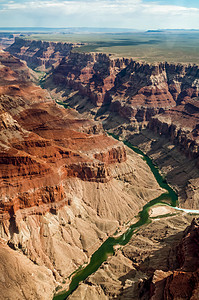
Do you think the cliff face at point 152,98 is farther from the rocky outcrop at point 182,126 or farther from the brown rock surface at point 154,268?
the brown rock surface at point 154,268

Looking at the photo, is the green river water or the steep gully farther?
the steep gully


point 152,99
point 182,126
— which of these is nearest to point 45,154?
point 182,126

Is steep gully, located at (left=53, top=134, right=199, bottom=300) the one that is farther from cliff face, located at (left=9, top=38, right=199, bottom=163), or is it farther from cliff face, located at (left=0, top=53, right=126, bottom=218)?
cliff face, located at (left=9, top=38, right=199, bottom=163)

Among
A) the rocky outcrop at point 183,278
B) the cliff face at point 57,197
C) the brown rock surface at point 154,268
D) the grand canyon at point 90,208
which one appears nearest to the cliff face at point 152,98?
the grand canyon at point 90,208

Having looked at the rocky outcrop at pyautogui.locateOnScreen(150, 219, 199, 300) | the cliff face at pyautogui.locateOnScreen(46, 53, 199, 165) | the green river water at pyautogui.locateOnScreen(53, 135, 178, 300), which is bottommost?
the green river water at pyautogui.locateOnScreen(53, 135, 178, 300)

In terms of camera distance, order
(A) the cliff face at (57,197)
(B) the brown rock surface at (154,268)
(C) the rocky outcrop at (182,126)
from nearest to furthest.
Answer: (B) the brown rock surface at (154,268), (A) the cliff face at (57,197), (C) the rocky outcrop at (182,126)

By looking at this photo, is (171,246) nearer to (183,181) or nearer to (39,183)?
(39,183)

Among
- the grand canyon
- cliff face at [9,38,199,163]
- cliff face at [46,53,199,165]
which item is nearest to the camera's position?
the grand canyon

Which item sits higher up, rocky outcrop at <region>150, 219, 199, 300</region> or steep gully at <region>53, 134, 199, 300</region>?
rocky outcrop at <region>150, 219, 199, 300</region>

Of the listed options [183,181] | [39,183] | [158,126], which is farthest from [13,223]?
[158,126]

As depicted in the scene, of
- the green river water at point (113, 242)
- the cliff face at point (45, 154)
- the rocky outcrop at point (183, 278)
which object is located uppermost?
the cliff face at point (45, 154)

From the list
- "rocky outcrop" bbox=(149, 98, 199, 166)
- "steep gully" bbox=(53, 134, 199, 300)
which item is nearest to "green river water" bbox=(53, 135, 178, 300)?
"steep gully" bbox=(53, 134, 199, 300)

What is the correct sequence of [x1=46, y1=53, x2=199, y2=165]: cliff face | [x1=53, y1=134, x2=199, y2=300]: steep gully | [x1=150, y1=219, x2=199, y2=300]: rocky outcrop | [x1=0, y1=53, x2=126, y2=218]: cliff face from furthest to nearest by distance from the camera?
[x1=46, y1=53, x2=199, y2=165]: cliff face
[x1=0, y1=53, x2=126, y2=218]: cliff face
[x1=53, y1=134, x2=199, y2=300]: steep gully
[x1=150, y1=219, x2=199, y2=300]: rocky outcrop
